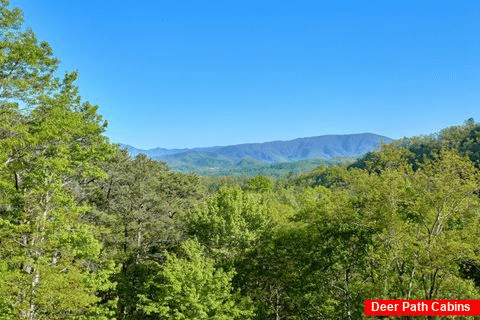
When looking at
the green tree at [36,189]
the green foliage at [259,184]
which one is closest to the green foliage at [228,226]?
the green tree at [36,189]

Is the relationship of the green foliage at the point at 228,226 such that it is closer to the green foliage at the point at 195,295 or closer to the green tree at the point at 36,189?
the green foliage at the point at 195,295

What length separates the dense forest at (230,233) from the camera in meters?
14.6

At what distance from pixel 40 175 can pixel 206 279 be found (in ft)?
33.8

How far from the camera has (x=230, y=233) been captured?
25.7 m

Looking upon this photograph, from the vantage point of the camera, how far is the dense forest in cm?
1457

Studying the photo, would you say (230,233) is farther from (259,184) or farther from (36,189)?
(259,184)

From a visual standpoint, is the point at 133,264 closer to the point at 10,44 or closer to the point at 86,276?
the point at 86,276

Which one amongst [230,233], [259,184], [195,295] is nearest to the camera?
[195,295]

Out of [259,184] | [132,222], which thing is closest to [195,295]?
[132,222]

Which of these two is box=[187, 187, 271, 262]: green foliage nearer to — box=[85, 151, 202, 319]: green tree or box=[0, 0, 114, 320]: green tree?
box=[85, 151, 202, 319]: green tree

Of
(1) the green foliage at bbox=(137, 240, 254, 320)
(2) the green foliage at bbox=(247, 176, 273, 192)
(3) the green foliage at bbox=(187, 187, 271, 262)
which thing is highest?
(2) the green foliage at bbox=(247, 176, 273, 192)

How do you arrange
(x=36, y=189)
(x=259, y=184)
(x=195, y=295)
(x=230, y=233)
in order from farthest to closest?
(x=259, y=184) < (x=230, y=233) < (x=195, y=295) < (x=36, y=189)

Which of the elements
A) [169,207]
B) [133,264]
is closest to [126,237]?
[133,264]

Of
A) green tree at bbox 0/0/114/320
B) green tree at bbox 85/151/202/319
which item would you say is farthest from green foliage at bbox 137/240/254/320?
green tree at bbox 85/151/202/319
